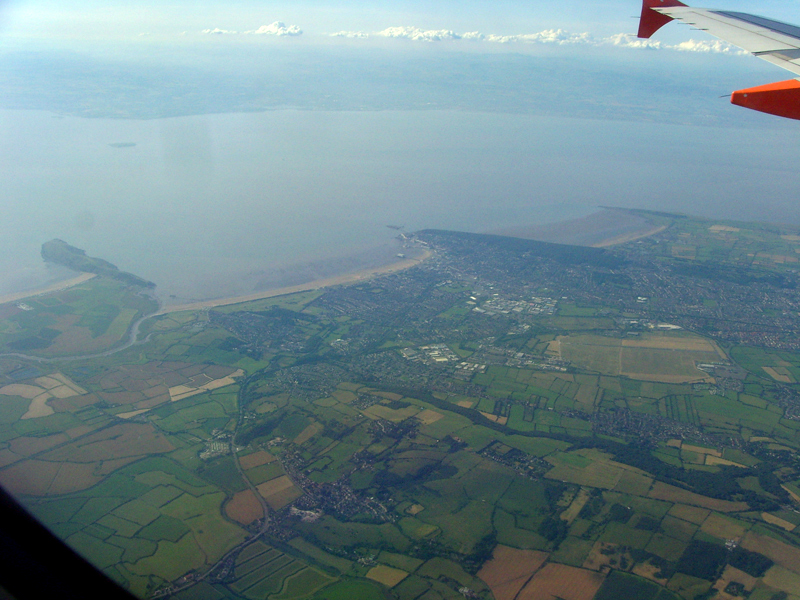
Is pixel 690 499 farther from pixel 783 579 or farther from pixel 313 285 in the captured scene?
pixel 313 285

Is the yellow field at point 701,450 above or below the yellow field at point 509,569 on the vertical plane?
below

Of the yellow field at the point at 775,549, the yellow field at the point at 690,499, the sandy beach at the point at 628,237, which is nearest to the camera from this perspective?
the yellow field at the point at 775,549

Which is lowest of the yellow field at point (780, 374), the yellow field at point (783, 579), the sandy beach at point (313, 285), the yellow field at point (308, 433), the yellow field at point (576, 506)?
the sandy beach at point (313, 285)

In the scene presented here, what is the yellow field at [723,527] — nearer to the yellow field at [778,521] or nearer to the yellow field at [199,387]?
the yellow field at [778,521]

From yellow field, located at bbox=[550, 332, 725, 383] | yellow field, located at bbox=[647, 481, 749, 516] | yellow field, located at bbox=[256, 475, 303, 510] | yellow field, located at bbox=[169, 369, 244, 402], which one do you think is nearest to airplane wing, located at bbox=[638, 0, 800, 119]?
yellow field, located at bbox=[647, 481, 749, 516]

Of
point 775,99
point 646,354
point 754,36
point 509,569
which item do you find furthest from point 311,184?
point 775,99

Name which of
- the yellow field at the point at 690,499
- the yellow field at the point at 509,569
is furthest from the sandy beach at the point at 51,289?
the yellow field at the point at 690,499
